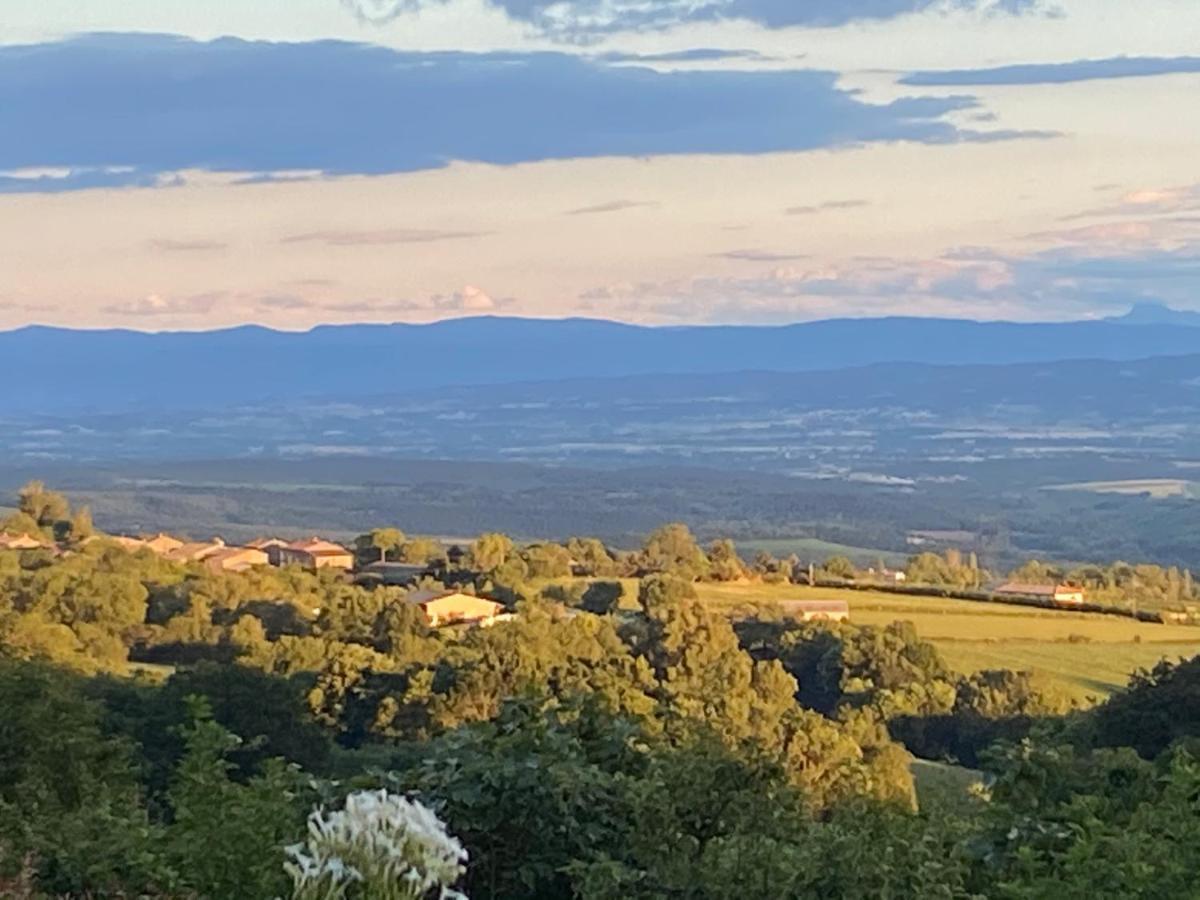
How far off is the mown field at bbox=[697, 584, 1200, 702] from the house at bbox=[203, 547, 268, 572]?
1427cm

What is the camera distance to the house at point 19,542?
56.5 m

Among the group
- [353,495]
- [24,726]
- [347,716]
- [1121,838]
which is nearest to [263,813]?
[1121,838]

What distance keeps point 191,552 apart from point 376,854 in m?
59.8

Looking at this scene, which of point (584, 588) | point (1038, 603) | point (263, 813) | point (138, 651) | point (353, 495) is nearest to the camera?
point (263, 813)

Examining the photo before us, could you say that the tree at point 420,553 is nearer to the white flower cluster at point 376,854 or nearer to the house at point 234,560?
the house at point 234,560

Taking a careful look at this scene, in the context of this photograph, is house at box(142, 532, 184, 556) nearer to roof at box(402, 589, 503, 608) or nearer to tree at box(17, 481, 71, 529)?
tree at box(17, 481, 71, 529)

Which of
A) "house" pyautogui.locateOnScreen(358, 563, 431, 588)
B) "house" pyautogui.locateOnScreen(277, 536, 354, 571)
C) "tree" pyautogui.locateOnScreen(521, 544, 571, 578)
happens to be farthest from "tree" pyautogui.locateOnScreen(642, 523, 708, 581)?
"house" pyautogui.locateOnScreen(277, 536, 354, 571)

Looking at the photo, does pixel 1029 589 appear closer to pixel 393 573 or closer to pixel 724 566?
pixel 724 566

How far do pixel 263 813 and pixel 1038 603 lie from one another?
41.7m

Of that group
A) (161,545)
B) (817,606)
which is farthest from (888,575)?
(161,545)

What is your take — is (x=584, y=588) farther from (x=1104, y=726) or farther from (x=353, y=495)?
(x=353, y=495)


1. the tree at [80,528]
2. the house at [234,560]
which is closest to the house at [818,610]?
the house at [234,560]

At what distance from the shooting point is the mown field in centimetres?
3691

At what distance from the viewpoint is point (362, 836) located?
4.27 m
